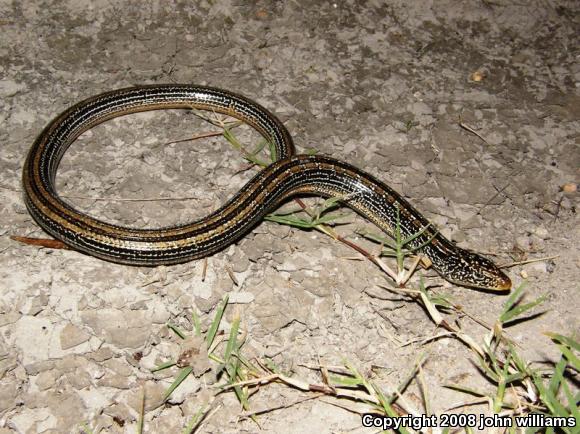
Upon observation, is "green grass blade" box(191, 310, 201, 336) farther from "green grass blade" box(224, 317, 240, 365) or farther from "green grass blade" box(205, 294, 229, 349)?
"green grass blade" box(224, 317, 240, 365)

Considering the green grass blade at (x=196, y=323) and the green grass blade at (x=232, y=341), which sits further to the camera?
the green grass blade at (x=196, y=323)

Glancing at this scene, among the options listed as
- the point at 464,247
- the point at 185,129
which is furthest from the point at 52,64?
the point at 464,247

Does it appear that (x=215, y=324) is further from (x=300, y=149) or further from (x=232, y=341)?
(x=300, y=149)

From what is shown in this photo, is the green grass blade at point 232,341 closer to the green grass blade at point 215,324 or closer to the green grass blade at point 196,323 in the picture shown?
the green grass blade at point 215,324

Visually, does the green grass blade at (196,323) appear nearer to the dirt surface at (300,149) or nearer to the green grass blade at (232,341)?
the dirt surface at (300,149)

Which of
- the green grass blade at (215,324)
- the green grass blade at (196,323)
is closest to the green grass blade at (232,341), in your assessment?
the green grass blade at (215,324)

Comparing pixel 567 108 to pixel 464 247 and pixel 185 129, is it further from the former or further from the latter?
pixel 185 129

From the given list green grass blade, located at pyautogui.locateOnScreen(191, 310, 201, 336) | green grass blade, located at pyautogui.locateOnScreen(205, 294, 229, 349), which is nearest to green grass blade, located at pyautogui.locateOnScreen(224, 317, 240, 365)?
green grass blade, located at pyautogui.locateOnScreen(205, 294, 229, 349)

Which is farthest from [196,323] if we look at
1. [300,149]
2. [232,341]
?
[300,149]
